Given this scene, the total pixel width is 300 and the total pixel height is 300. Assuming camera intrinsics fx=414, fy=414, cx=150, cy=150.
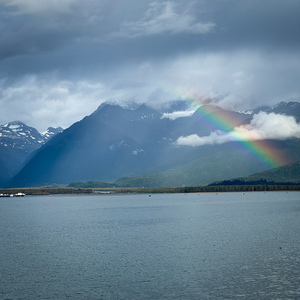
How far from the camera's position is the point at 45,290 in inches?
2606

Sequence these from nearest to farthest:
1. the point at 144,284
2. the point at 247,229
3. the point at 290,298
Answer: the point at 290,298
the point at 144,284
the point at 247,229

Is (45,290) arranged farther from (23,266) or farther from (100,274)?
(23,266)

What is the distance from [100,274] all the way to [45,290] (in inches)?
473

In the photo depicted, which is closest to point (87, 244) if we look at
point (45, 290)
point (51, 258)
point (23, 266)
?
point (51, 258)

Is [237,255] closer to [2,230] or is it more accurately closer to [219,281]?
[219,281]

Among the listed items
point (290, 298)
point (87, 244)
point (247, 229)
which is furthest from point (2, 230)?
point (290, 298)

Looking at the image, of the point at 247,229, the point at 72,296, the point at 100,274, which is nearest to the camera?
the point at 72,296

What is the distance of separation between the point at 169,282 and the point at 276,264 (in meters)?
23.1

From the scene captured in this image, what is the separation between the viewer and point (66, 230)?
465ft

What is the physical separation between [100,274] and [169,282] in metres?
14.0

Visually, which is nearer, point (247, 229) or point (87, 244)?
point (87, 244)

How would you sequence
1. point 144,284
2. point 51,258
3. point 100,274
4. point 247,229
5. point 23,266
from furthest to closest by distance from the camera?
point 247,229
point 51,258
point 23,266
point 100,274
point 144,284

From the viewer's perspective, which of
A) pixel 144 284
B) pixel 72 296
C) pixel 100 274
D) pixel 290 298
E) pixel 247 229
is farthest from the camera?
pixel 247 229

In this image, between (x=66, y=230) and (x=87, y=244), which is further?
(x=66, y=230)
